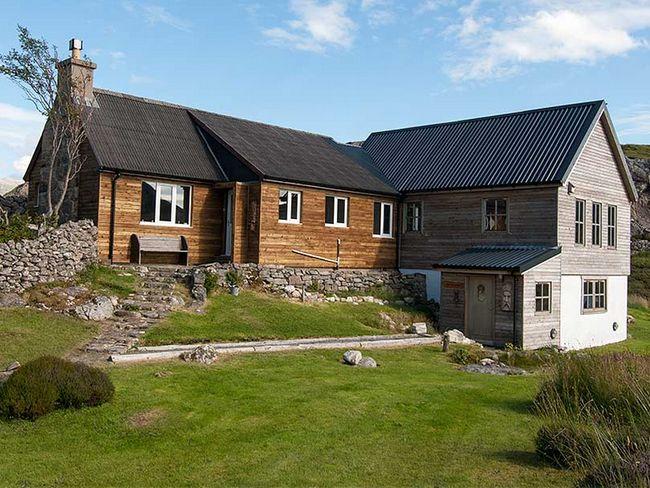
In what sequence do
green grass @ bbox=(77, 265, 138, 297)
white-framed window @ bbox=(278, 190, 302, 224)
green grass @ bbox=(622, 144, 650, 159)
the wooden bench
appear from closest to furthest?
green grass @ bbox=(77, 265, 138, 297)
the wooden bench
white-framed window @ bbox=(278, 190, 302, 224)
green grass @ bbox=(622, 144, 650, 159)

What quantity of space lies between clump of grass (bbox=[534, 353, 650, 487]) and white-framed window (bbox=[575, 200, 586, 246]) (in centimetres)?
1411

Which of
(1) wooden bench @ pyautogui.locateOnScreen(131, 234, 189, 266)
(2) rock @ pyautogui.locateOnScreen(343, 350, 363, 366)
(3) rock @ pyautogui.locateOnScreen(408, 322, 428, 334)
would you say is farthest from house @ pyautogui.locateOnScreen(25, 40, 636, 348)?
(2) rock @ pyautogui.locateOnScreen(343, 350, 363, 366)

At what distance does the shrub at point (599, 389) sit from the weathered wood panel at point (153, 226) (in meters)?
16.5

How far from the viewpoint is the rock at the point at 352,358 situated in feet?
55.8

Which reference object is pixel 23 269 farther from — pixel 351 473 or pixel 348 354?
pixel 351 473

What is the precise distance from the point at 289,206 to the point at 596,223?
13122mm

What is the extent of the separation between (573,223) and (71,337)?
63.0 ft

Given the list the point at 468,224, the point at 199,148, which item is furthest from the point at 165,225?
the point at 468,224

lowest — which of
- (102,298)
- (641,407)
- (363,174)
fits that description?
(641,407)

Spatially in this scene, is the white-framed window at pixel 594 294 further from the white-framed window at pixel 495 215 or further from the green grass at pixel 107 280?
the green grass at pixel 107 280

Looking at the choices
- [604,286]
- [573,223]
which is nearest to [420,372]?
[573,223]

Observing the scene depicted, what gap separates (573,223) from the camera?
26516mm

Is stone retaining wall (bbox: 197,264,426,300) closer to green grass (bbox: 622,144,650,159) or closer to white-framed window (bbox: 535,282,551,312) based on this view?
white-framed window (bbox: 535,282,551,312)

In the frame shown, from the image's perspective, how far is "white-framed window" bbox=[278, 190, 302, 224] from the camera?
2683 centimetres
